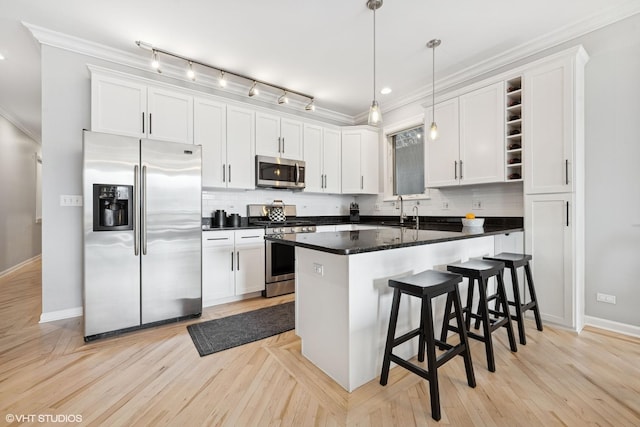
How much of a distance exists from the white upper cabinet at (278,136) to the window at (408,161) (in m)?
1.67

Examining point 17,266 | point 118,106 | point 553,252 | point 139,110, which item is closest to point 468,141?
point 553,252

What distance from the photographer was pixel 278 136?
4.02 m

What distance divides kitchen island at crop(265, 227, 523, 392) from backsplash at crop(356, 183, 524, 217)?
1277 millimetres

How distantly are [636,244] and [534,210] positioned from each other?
0.76 meters

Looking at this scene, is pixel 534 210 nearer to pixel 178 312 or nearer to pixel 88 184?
pixel 178 312

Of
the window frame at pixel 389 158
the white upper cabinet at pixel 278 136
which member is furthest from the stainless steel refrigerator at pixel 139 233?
the window frame at pixel 389 158

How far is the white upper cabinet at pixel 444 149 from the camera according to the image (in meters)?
3.34

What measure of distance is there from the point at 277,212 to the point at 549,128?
3.33m

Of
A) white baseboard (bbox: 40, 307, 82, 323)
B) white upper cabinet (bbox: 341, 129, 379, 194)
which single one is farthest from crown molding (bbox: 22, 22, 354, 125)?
white baseboard (bbox: 40, 307, 82, 323)

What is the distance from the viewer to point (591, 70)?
2590mm

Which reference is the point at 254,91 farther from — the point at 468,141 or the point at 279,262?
the point at 468,141

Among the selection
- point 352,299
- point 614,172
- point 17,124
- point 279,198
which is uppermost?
point 17,124
